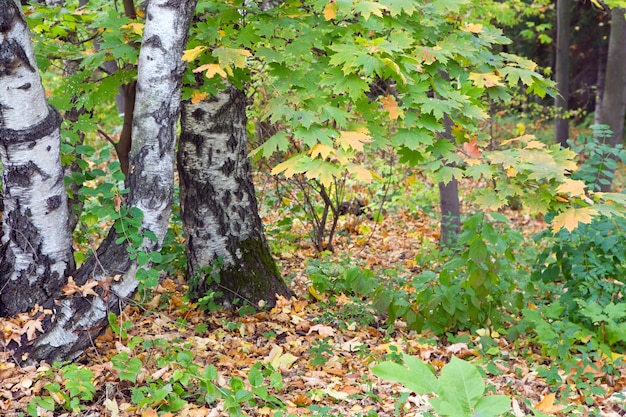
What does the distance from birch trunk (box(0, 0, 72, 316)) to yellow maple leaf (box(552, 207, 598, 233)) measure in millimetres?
2854

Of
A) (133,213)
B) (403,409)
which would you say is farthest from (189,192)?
(403,409)

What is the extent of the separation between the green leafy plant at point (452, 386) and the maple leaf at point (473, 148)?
273cm

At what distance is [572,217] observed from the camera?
3.26 m

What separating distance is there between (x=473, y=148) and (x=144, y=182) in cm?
202

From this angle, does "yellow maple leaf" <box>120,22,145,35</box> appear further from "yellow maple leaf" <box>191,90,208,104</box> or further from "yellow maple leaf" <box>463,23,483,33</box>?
"yellow maple leaf" <box>463,23,483,33</box>

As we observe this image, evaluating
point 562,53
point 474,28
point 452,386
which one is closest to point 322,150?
point 474,28

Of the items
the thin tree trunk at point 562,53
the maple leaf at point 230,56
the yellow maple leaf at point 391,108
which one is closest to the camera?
the maple leaf at point 230,56

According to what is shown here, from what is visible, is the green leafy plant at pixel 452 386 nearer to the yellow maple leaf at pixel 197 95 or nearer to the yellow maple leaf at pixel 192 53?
the yellow maple leaf at pixel 192 53

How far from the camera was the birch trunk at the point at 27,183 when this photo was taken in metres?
3.07

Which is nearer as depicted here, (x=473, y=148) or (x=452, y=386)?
(x=452, y=386)

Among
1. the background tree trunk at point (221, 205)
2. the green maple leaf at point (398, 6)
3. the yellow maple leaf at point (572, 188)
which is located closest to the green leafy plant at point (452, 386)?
the yellow maple leaf at point (572, 188)

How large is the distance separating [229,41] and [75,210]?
146 centimetres

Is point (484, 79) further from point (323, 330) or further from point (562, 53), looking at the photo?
point (562, 53)

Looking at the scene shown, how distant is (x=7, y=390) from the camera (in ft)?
10.1
